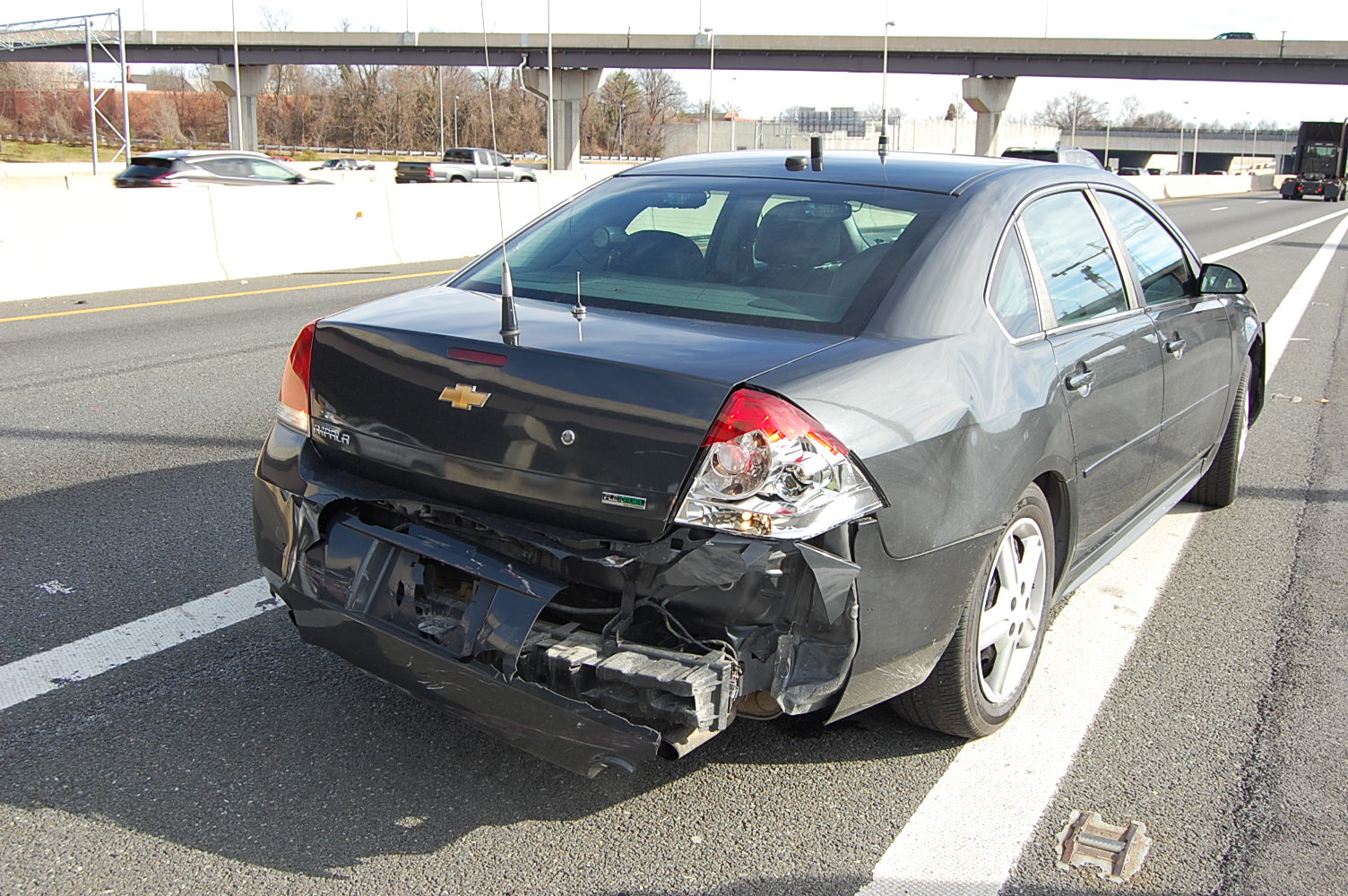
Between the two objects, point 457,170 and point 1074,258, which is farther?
point 457,170

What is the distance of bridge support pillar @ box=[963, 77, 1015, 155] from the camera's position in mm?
69000

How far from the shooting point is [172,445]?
252 inches

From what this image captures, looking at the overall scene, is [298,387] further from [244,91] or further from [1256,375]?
[244,91]

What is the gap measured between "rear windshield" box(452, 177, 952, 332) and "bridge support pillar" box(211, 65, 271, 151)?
252 feet

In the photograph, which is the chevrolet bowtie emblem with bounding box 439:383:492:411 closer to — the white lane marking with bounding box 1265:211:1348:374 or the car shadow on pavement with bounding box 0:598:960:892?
the car shadow on pavement with bounding box 0:598:960:892

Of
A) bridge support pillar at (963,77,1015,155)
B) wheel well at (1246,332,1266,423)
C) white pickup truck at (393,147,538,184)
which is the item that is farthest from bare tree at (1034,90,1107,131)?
wheel well at (1246,332,1266,423)

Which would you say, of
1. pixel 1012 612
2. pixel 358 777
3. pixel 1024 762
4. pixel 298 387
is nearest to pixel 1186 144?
pixel 1012 612

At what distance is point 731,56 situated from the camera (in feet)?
233

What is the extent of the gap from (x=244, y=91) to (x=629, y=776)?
83786mm

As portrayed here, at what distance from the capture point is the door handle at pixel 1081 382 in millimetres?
3549

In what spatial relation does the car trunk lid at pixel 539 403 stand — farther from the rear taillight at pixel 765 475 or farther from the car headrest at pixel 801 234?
the car headrest at pixel 801 234

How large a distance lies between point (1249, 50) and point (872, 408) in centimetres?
7009

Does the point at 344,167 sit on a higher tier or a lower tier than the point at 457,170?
higher

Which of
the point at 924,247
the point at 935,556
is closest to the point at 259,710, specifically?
the point at 935,556
